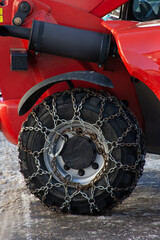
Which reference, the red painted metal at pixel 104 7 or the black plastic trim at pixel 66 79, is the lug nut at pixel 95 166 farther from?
the red painted metal at pixel 104 7

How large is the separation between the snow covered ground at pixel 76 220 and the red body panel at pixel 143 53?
0.96m

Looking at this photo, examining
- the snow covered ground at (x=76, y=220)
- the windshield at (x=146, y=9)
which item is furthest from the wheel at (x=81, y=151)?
the windshield at (x=146, y=9)

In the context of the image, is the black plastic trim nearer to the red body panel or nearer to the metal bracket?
the red body panel

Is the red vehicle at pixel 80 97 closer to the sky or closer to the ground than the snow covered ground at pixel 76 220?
closer to the sky

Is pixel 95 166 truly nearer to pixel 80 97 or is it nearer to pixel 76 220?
pixel 76 220

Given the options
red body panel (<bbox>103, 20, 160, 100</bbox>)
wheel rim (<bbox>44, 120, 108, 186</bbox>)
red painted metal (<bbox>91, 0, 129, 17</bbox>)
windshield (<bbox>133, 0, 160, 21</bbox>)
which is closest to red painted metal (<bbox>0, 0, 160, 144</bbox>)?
red painted metal (<bbox>91, 0, 129, 17</bbox>)

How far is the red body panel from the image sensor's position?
10.2 ft

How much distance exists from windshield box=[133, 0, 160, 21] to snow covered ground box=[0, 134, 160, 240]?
64.3 inches

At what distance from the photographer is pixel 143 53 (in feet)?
10.3

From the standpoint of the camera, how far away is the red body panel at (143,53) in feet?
10.2

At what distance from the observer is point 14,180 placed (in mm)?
4590

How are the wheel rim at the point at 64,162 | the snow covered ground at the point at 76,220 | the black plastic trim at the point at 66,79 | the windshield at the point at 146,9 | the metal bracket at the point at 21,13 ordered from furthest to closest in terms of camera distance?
the windshield at the point at 146,9, the metal bracket at the point at 21,13, the wheel rim at the point at 64,162, the black plastic trim at the point at 66,79, the snow covered ground at the point at 76,220

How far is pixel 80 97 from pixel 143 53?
1.92 feet

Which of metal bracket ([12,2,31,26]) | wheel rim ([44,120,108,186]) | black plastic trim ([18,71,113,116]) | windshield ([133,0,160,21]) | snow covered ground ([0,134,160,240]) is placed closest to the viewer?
snow covered ground ([0,134,160,240])
